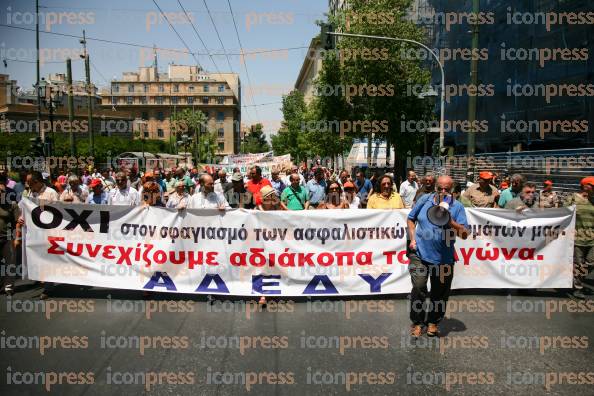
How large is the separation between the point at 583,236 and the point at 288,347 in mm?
4483

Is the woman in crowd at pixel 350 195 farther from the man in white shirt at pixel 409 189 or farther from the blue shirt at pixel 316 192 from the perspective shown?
the man in white shirt at pixel 409 189

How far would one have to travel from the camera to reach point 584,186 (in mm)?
6598

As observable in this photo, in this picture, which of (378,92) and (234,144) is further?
(234,144)

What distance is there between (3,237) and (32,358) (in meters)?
2.89

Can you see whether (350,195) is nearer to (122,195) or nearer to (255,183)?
(255,183)

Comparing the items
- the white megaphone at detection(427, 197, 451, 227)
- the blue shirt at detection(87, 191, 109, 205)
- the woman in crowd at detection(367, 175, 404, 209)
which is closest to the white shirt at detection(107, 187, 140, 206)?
the blue shirt at detection(87, 191, 109, 205)

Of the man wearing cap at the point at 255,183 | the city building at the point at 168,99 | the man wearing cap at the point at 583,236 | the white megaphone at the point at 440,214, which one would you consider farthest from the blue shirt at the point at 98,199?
the city building at the point at 168,99

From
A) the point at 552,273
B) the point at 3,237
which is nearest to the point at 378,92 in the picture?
the point at 552,273

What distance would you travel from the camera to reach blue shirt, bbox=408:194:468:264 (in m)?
5.08

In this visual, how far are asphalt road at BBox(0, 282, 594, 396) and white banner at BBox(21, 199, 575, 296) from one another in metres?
0.26

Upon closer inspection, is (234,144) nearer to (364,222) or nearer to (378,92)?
(378,92)

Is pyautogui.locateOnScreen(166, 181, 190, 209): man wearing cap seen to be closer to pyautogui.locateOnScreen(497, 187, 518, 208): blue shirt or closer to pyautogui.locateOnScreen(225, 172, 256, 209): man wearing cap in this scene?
pyautogui.locateOnScreen(225, 172, 256, 209): man wearing cap

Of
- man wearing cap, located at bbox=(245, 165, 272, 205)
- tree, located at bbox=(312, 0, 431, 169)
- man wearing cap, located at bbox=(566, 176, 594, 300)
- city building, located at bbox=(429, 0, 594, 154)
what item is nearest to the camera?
man wearing cap, located at bbox=(566, 176, 594, 300)

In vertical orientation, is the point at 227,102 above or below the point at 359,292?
above
